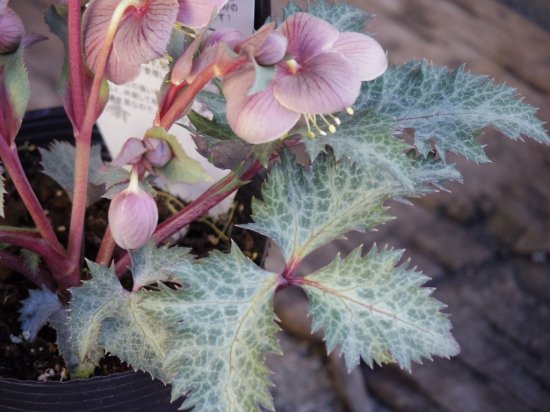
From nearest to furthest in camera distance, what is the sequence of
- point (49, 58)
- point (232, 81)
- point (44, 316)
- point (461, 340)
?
point (232, 81), point (44, 316), point (461, 340), point (49, 58)

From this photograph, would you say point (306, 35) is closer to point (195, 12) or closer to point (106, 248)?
point (195, 12)

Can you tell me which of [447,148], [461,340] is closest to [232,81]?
[447,148]

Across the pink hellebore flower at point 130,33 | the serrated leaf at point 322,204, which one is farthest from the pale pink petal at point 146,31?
the serrated leaf at point 322,204

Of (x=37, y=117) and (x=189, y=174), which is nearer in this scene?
(x=189, y=174)

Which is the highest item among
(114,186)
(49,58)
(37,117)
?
(114,186)

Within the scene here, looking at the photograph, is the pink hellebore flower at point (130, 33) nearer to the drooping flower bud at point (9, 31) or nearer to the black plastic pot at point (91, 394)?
the drooping flower bud at point (9, 31)

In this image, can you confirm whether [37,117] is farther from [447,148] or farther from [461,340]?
[461,340]

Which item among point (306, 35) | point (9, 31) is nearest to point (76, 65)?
point (9, 31)
